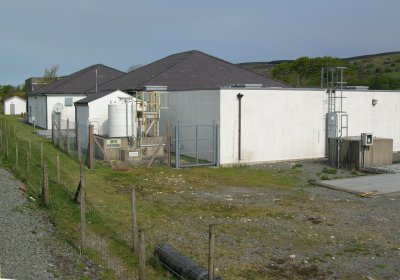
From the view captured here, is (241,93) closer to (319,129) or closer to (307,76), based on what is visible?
(319,129)

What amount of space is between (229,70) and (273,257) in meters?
27.2

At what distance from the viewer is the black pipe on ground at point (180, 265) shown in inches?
319

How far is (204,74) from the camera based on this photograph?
3475cm

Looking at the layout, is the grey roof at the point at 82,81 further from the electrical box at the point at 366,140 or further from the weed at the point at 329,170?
the electrical box at the point at 366,140

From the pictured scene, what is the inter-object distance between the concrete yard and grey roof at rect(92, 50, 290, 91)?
14332 millimetres

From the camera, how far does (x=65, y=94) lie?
4550cm

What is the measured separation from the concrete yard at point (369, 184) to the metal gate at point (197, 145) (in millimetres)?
6495

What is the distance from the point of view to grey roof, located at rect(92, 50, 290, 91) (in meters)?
33.1

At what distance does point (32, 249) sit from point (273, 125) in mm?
17640

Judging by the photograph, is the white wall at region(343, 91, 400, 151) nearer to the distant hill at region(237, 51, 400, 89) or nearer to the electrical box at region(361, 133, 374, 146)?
the electrical box at region(361, 133, 374, 146)

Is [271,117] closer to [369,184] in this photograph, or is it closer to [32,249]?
[369,184]

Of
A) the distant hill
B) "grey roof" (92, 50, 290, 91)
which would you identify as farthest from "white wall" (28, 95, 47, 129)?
the distant hill

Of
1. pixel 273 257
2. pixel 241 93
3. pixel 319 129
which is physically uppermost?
pixel 241 93

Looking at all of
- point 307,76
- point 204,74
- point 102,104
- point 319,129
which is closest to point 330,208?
point 319,129
